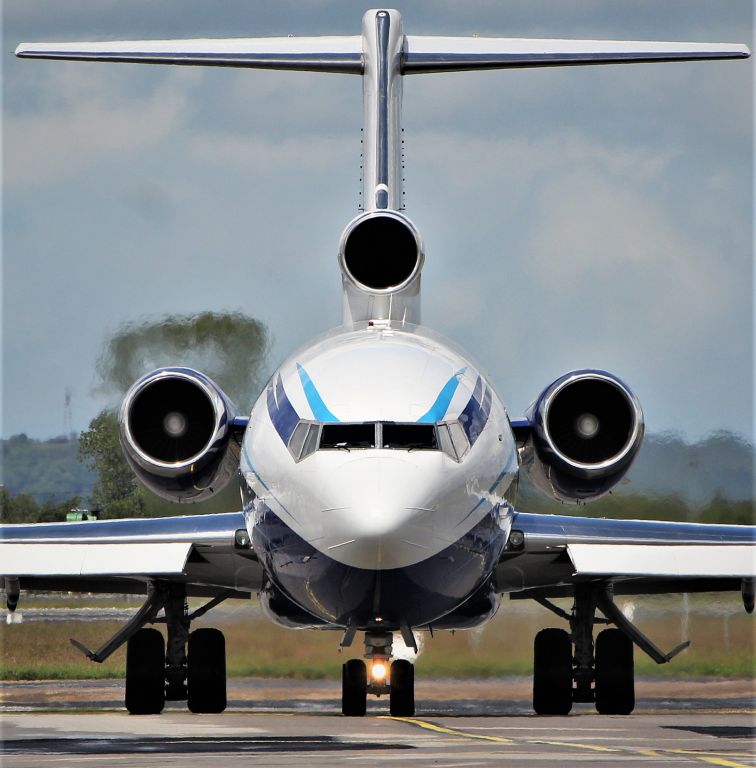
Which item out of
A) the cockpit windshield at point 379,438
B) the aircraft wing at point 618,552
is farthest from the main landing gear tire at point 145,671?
the cockpit windshield at point 379,438

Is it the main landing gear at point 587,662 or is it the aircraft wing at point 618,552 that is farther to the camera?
the main landing gear at point 587,662

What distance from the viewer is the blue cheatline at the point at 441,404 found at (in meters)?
14.6

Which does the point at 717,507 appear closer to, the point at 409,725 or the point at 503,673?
the point at 503,673

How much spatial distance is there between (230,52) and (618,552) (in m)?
7.79

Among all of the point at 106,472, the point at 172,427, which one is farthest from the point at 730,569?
the point at 106,472

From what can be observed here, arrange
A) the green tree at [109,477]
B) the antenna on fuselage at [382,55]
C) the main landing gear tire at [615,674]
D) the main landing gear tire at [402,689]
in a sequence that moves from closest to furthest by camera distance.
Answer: the main landing gear tire at [615,674] < the antenna on fuselage at [382,55] < the main landing gear tire at [402,689] < the green tree at [109,477]

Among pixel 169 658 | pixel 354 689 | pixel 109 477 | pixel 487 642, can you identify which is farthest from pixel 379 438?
pixel 109 477

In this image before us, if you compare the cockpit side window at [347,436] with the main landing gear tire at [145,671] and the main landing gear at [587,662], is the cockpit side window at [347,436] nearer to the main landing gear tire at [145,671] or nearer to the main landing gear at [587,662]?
the main landing gear tire at [145,671]

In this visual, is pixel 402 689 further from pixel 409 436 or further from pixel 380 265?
pixel 409 436

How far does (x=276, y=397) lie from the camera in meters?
16.0

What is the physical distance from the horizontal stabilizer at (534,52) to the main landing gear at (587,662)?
6351 millimetres

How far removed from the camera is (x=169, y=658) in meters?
20.4

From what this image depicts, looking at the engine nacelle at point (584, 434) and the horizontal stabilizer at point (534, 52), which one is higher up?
the horizontal stabilizer at point (534, 52)

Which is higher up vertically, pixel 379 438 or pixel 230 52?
pixel 230 52
